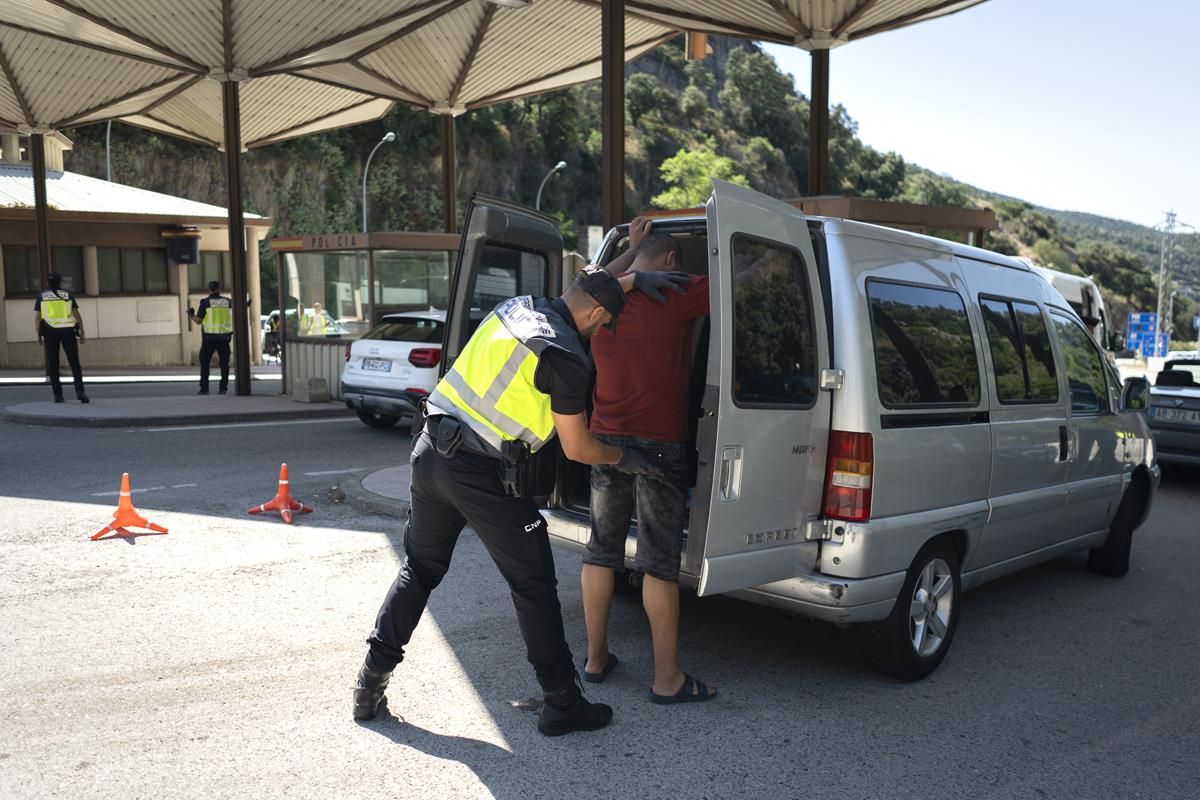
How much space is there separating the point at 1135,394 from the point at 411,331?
28.8ft

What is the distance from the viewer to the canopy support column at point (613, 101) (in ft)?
41.4

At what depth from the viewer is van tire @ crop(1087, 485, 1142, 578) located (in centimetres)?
707

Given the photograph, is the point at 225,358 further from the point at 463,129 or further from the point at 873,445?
the point at 463,129

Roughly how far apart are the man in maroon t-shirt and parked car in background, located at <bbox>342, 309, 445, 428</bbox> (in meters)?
8.24

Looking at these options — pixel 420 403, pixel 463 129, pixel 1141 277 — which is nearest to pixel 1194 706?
pixel 420 403

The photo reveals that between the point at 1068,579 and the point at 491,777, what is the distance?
4911 millimetres

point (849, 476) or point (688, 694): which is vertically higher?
point (849, 476)

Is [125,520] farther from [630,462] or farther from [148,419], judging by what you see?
[148,419]

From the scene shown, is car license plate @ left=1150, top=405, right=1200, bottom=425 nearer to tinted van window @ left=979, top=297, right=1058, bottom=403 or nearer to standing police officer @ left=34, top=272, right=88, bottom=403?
tinted van window @ left=979, top=297, right=1058, bottom=403

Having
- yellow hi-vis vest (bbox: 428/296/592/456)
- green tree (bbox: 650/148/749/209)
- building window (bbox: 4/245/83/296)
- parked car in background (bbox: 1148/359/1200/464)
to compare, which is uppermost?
green tree (bbox: 650/148/749/209)

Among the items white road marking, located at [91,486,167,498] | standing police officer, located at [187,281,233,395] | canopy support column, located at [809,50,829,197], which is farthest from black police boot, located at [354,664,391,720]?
standing police officer, located at [187,281,233,395]

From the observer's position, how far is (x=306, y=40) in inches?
738

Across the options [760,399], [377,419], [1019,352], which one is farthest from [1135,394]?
[377,419]

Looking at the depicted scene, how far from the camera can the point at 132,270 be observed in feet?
93.6
